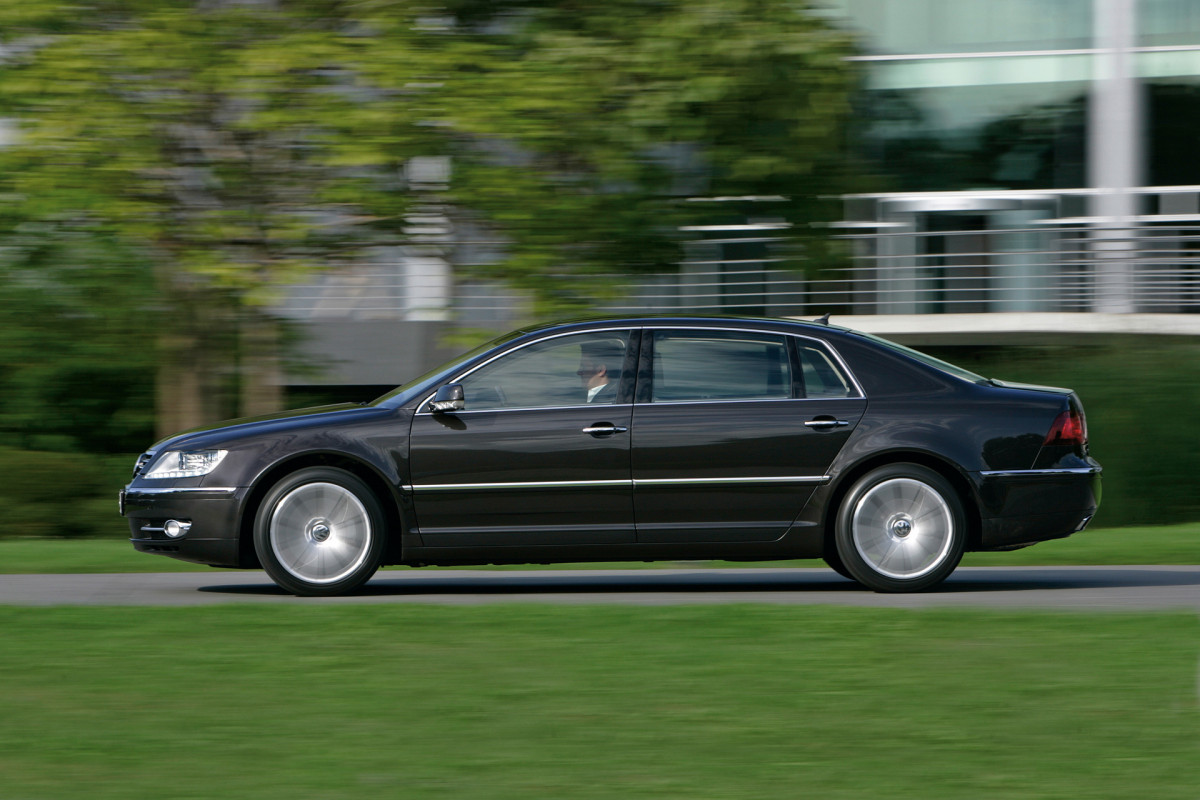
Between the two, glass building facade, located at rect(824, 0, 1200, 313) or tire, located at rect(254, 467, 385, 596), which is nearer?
tire, located at rect(254, 467, 385, 596)

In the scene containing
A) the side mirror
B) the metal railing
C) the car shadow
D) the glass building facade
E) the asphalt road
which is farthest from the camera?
the glass building facade

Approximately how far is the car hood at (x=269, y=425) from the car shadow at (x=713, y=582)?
94cm

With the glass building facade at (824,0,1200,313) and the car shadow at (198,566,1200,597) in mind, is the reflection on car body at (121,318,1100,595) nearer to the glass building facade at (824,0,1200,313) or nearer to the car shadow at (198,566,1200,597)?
the car shadow at (198,566,1200,597)

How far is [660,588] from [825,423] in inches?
58.5

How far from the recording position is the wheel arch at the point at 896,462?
8.77 m

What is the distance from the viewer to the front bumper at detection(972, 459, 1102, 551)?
877 cm

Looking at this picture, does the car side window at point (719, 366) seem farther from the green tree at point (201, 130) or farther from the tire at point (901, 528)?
the green tree at point (201, 130)

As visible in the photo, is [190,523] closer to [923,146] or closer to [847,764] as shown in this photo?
[847,764]

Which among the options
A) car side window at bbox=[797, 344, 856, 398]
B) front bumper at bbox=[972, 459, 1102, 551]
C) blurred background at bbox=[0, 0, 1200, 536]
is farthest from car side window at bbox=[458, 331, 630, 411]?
blurred background at bbox=[0, 0, 1200, 536]

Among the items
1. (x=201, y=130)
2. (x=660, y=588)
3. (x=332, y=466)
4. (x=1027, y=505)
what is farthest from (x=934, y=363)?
(x=201, y=130)

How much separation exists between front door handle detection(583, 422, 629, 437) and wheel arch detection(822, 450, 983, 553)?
1.19 metres

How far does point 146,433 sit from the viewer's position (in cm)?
1939

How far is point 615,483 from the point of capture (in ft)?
28.5

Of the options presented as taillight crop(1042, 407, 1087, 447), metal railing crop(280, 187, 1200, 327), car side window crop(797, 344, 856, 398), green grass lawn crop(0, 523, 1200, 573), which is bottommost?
green grass lawn crop(0, 523, 1200, 573)
